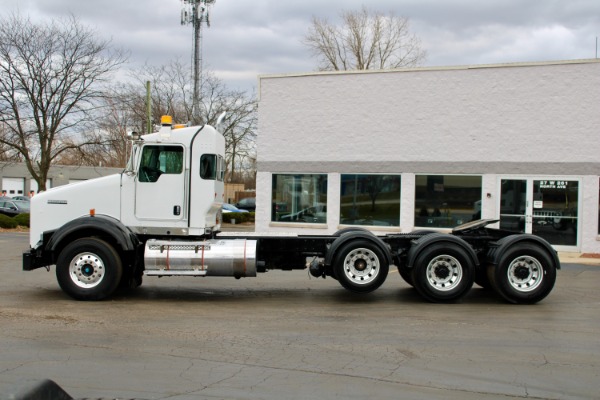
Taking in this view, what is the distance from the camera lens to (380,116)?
794 inches

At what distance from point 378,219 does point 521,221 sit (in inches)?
175

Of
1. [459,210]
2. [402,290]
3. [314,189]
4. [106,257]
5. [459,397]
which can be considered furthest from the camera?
[314,189]

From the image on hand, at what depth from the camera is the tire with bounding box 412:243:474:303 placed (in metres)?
9.81

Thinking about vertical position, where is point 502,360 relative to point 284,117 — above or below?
below

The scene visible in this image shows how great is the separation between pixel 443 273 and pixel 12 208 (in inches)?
1302

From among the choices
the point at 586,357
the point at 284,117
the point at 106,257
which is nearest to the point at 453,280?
the point at 586,357

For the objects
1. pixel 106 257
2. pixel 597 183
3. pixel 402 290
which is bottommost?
pixel 402 290

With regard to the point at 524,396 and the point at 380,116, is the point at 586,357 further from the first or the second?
the point at 380,116

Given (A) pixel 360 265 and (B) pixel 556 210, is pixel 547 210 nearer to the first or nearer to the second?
(B) pixel 556 210

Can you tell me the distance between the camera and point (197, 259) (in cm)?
980

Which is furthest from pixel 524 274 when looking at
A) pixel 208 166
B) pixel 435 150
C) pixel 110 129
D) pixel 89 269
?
pixel 110 129

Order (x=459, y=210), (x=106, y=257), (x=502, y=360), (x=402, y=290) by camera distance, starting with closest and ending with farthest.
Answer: (x=502, y=360)
(x=106, y=257)
(x=402, y=290)
(x=459, y=210)

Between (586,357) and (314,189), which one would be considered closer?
(586,357)

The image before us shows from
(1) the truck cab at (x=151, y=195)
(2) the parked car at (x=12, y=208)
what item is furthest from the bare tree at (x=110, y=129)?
(1) the truck cab at (x=151, y=195)
